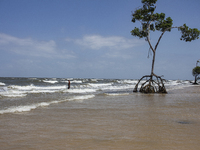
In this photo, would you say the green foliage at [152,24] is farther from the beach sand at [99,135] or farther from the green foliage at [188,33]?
the beach sand at [99,135]

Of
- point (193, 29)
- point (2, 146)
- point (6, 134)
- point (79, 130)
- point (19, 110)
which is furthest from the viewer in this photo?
point (193, 29)

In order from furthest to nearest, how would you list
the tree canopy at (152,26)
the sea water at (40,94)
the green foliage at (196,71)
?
1. the green foliage at (196,71)
2. the tree canopy at (152,26)
3. the sea water at (40,94)

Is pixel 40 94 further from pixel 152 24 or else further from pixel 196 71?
pixel 196 71

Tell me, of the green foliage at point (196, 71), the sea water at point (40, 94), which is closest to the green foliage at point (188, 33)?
Result: the sea water at point (40, 94)

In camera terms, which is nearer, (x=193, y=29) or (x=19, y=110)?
(x=19, y=110)

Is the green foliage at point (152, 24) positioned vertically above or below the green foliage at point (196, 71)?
above

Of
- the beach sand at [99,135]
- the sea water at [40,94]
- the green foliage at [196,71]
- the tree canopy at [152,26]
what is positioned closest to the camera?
the beach sand at [99,135]

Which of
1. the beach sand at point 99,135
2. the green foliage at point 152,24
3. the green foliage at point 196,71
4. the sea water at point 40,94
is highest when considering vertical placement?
the green foliage at point 152,24

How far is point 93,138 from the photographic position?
357 centimetres

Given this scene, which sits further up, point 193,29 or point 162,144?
point 193,29

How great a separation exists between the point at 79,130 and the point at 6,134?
158 centimetres

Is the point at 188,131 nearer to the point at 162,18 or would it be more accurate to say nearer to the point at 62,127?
the point at 62,127

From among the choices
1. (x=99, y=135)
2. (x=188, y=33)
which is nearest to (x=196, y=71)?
(x=188, y=33)

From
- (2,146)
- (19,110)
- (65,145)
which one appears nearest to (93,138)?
(65,145)
